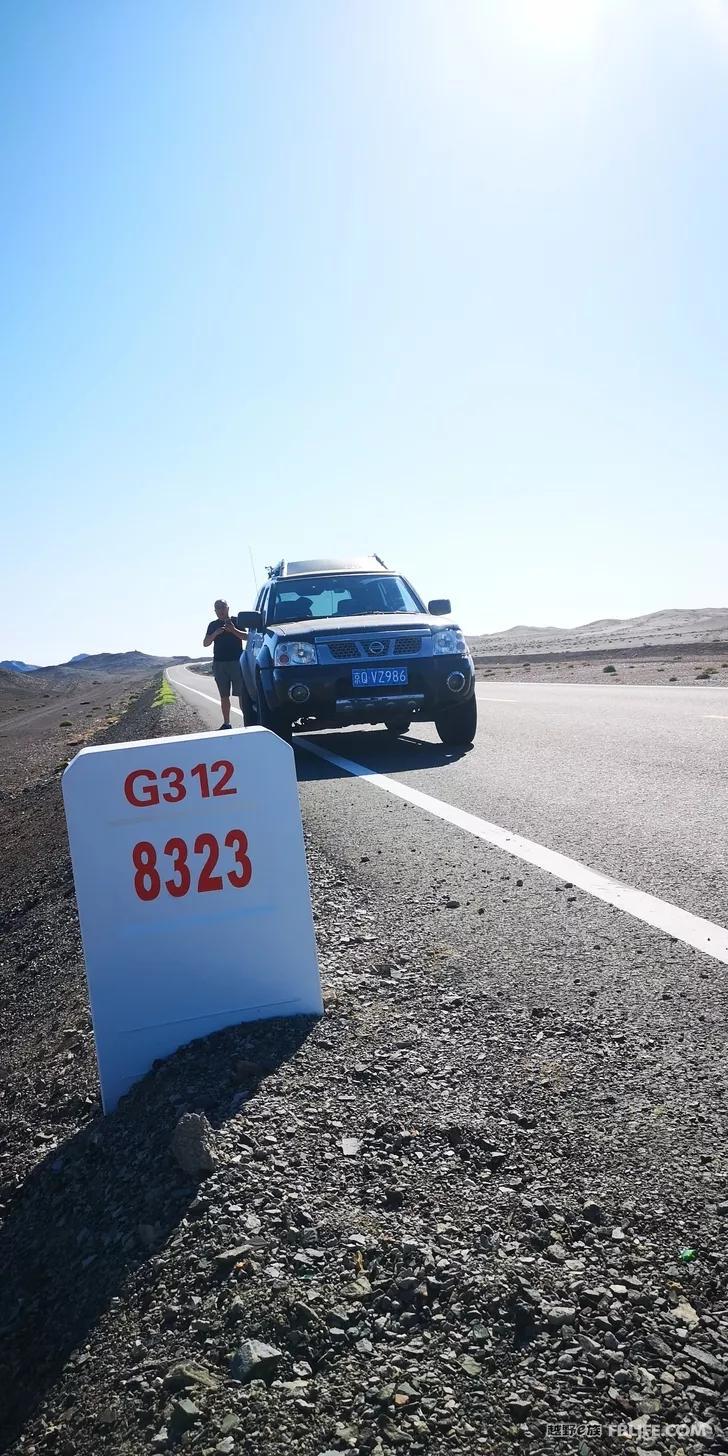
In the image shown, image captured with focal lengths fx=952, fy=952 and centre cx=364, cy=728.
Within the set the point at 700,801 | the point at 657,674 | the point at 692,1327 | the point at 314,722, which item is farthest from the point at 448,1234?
the point at 657,674

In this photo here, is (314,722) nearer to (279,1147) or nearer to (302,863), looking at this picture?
(302,863)

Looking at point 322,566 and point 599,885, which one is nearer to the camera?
point 599,885

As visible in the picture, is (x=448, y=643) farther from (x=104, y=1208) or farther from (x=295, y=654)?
(x=104, y=1208)

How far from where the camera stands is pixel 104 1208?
7.29 feet

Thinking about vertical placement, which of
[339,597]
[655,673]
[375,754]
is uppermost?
[339,597]

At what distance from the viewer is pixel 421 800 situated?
628 centimetres

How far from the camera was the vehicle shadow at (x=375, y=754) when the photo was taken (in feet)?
26.4

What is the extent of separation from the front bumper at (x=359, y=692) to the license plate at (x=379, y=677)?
0.04 meters

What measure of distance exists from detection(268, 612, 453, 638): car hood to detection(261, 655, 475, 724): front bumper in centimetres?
33

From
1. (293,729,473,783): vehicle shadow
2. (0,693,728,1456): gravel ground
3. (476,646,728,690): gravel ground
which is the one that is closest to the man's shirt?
(293,729,473,783): vehicle shadow

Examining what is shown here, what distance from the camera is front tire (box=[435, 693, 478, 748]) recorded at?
9.00 metres

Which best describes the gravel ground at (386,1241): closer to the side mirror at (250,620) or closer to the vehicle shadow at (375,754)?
the vehicle shadow at (375,754)

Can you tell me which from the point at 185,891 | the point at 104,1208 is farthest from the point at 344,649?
the point at 104,1208

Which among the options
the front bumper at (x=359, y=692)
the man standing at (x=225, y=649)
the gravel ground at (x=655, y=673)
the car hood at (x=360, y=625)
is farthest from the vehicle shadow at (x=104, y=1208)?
the gravel ground at (x=655, y=673)
